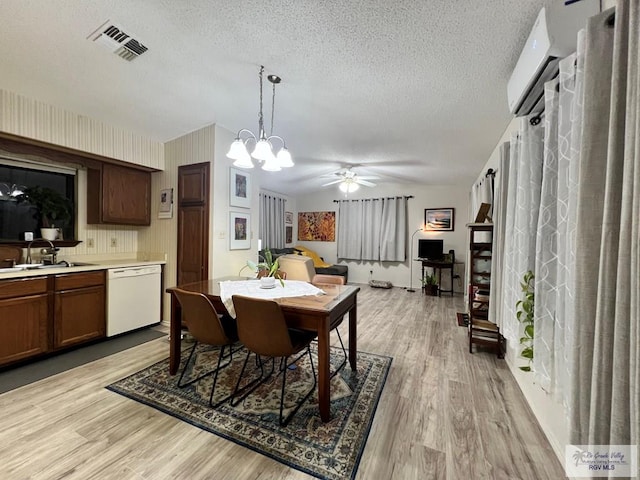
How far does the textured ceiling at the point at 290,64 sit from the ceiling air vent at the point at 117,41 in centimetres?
5

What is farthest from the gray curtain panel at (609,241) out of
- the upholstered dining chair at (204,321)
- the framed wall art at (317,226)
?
the framed wall art at (317,226)

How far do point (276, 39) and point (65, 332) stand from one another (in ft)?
11.1

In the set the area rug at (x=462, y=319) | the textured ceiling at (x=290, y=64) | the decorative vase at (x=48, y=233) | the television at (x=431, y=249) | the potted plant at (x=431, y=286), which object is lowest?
the area rug at (x=462, y=319)

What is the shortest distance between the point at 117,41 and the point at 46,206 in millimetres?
2167

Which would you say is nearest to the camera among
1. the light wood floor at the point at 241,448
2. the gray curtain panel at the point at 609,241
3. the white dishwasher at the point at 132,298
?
the gray curtain panel at the point at 609,241

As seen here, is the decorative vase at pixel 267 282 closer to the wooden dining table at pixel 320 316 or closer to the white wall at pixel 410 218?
the wooden dining table at pixel 320 316

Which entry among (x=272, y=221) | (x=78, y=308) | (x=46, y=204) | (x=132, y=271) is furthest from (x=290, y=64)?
(x=272, y=221)

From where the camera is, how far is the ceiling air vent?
184cm

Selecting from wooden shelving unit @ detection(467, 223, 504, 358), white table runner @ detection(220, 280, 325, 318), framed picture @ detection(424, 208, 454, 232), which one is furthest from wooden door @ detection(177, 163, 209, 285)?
framed picture @ detection(424, 208, 454, 232)

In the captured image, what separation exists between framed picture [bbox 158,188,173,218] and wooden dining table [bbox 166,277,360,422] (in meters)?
1.67

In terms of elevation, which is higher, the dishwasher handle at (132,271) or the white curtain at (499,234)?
the white curtain at (499,234)

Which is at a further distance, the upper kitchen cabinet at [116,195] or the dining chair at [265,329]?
the upper kitchen cabinet at [116,195]

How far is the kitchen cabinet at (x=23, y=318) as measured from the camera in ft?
7.57

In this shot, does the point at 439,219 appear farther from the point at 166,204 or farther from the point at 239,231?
the point at 166,204
